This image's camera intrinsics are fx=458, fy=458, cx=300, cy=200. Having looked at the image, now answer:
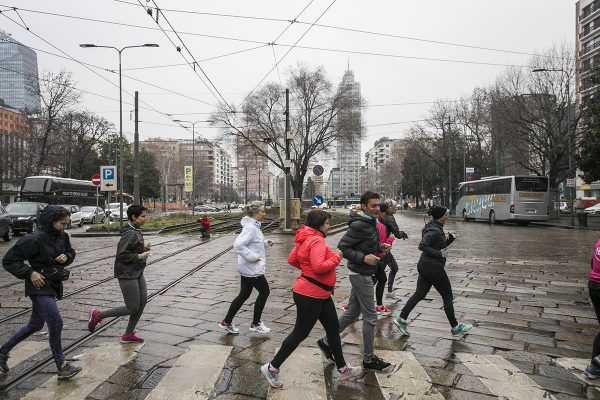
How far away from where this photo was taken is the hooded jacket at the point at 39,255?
387cm

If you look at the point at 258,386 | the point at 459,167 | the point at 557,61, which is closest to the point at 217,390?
the point at 258,386

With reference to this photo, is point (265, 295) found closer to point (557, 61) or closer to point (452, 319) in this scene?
point (452, 319)

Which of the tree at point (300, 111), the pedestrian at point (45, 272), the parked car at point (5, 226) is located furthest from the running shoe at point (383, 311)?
the tree at point (300, 111)

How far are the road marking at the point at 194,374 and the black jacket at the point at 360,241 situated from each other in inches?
60.9

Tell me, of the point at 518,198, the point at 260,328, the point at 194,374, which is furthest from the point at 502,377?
the point at 518,198

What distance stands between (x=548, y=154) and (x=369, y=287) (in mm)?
33640

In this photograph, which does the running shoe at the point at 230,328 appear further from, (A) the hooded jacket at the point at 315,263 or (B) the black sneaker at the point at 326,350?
(A) the hooded jacket at the point at 315,263

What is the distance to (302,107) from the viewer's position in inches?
1614

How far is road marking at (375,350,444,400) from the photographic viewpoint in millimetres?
3639

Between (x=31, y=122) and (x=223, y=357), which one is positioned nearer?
(x=223, y=357)

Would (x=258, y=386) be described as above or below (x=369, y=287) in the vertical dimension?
below

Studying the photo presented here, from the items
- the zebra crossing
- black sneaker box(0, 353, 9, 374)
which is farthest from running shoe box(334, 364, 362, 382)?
black sneaker box(0, 353, 9, 374)

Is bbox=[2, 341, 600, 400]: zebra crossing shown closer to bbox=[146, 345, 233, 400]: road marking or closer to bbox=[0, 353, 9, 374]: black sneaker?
bbox=[146, 345, 233, 400]: road marking

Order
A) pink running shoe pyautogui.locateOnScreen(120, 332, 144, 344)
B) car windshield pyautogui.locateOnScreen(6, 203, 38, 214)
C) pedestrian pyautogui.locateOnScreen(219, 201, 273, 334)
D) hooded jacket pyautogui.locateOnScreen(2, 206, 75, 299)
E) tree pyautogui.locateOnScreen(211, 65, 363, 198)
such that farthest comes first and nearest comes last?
tree pyautogui.locateOnScreen(211, 65, 363, 198)
car windshield pyautogui.locateOnScreen(6, 203, 38, 214)
pedestrian pyautogui.locateOnScreen(219, 201, 273, 334)
pink running shoe pyautogui.locateOnScreen(120, 332, 144, 344)
hooded jacket pyautogui.locateOnScreen(2, 206, 75, 299)
